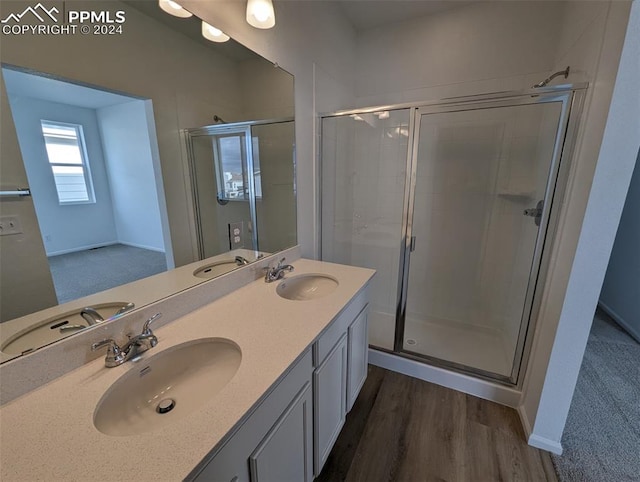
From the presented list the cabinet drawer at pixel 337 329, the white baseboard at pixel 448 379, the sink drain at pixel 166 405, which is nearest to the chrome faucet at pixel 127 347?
the sink drain at pixel 166 405

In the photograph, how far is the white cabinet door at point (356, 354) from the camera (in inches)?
56.3

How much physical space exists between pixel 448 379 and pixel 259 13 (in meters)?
2.46

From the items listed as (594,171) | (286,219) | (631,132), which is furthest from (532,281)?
(286,219)

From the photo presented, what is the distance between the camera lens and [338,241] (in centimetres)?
250

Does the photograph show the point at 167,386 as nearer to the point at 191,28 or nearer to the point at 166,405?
the point at 166,405

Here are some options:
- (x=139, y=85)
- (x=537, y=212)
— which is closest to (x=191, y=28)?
(x=139, y=85)

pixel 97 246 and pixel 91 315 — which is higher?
pixel 97 246

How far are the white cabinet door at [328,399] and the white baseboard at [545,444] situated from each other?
3.45 ft

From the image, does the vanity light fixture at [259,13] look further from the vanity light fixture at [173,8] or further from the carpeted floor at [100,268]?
the carpeted floor at [100,268]

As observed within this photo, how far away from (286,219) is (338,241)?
0.79 meters

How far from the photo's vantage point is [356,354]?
152 centimetres

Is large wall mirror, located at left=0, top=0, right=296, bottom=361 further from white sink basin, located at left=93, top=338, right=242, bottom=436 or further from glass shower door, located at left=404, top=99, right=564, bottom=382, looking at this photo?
glass shower door, located at left=404, top=99, right=564, bottom=382

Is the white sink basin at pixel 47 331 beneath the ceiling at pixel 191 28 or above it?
beneath

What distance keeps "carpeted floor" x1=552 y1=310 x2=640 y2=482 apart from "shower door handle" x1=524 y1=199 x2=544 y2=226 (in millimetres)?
1202
